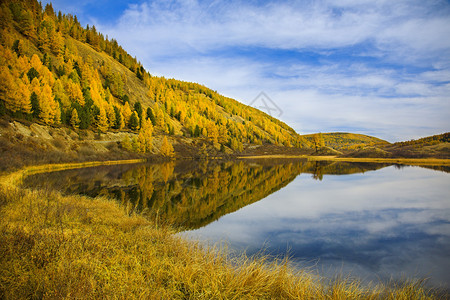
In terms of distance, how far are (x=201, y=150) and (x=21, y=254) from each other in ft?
278

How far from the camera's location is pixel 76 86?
60.4 meters

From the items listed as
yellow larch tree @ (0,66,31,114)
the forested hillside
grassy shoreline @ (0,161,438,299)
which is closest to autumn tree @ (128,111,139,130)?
the forested hillside

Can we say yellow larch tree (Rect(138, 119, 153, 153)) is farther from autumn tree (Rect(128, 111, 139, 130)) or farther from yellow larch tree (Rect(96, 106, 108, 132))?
yellow larch tree (Rect(96, 106, 108, 132))

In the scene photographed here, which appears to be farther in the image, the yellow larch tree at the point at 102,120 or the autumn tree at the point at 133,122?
the autumn tree at the point at 133,122

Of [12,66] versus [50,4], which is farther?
[50,4]

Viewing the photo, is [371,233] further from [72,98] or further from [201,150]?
[201,150]

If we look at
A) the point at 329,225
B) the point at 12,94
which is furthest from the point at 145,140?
the point at 329,225

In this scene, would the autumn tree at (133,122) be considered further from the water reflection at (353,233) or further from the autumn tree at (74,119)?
the water reflection at (353,233)

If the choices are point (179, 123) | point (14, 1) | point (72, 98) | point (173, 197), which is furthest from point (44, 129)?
point (14, 1)

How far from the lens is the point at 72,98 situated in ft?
198

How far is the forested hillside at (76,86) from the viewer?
151 ft

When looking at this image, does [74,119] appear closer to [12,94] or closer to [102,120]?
[102,120]

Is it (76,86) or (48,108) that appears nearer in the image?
(48,108)

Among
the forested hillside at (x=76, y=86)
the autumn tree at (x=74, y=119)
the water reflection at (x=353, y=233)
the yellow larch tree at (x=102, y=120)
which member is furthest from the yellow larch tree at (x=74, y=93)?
the water reflection at (x=353, y=233)
